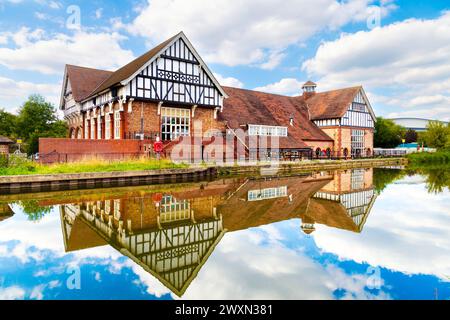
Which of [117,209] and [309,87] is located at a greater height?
[309,87]

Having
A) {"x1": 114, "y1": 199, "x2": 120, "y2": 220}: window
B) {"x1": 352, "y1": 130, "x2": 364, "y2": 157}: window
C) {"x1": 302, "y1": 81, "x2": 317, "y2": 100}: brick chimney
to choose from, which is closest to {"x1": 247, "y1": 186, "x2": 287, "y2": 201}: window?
{"x1": 114, "y1": 199, "x2": 120, "y2": 220}: window

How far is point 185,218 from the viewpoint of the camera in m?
8.27

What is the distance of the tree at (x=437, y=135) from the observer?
43.9 metres

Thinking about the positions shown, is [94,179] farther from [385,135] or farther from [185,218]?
[385,135]

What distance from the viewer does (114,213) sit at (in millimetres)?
8727

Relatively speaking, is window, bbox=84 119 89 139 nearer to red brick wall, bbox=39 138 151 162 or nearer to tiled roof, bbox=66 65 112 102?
tiled roof, bbox=66 65 112 102

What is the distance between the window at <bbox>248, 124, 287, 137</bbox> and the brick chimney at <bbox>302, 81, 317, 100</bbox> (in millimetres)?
13395

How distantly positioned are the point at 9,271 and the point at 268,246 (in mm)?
4401

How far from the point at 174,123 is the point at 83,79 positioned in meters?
13.6

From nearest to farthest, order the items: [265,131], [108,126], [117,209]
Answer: [117,209], [108,126], [265,131]

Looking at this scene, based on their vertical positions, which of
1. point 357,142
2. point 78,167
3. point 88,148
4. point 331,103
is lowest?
point 78,167

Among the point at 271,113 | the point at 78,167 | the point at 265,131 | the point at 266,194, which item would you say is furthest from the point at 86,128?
the point at 266,194
